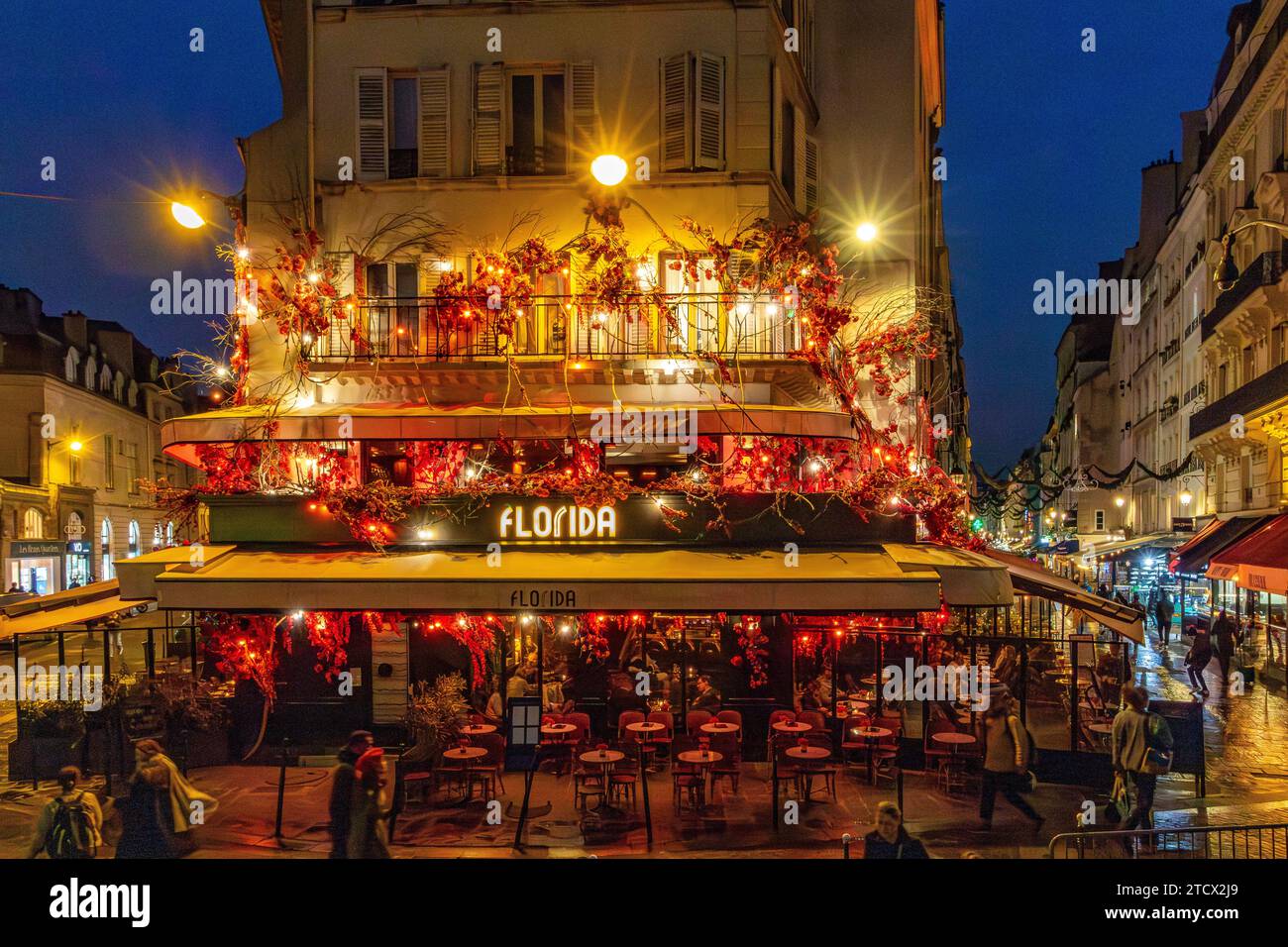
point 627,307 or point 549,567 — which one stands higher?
point 627,307

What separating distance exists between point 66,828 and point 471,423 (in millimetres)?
6035

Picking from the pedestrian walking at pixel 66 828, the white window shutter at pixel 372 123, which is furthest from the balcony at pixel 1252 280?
the pedestrian walking at pixel 66 828

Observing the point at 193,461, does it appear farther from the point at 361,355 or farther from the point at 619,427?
the point at 619,427

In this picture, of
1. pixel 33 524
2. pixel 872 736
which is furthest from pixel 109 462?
pixel 872 736

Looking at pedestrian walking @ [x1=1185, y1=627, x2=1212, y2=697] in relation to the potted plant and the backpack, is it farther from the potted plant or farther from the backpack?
the backpack

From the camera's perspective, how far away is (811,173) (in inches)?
648

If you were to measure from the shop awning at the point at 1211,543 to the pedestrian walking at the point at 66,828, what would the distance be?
25237mm

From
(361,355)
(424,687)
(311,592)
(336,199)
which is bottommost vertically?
(424,687)

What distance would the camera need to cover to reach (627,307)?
13.6 metres

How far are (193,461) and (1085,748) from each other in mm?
13370

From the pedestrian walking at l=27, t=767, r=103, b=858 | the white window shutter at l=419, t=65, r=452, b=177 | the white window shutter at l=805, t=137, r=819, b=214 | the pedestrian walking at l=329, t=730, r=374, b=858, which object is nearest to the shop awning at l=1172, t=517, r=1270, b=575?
the white window shutter at l=805, t=137, r=819, b=214
